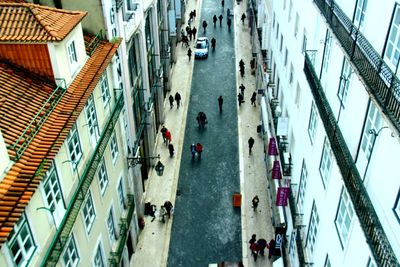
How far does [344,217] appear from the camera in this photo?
15.7 meters

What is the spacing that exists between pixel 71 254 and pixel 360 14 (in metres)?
13.9

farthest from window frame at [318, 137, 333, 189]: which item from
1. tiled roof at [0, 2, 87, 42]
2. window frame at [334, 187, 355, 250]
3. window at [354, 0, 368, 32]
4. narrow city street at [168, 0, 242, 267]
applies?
narrow city street at [168, 0, 242, 267]

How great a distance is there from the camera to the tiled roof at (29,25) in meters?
16.6

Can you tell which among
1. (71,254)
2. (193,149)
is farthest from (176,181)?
(71,254)

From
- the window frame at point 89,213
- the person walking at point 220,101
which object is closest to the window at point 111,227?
the window frame at point 89,213

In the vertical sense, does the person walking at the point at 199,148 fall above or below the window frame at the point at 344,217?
below

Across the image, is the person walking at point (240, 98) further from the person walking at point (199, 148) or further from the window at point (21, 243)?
the window at point (21, 243)

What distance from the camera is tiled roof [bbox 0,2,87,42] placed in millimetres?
16562

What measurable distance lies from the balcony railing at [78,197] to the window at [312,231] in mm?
10088

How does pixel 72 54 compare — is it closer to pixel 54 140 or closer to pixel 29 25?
pixel 29 25

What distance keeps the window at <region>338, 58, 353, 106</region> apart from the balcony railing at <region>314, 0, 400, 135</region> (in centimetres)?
103

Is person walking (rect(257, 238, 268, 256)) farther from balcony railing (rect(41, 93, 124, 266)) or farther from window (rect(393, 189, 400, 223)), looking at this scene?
window (rect(393, 189, 400, 223))

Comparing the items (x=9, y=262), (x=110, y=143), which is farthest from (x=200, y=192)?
(x=9, y=262)

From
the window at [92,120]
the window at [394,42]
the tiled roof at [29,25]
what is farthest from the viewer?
the window at [92,120]
